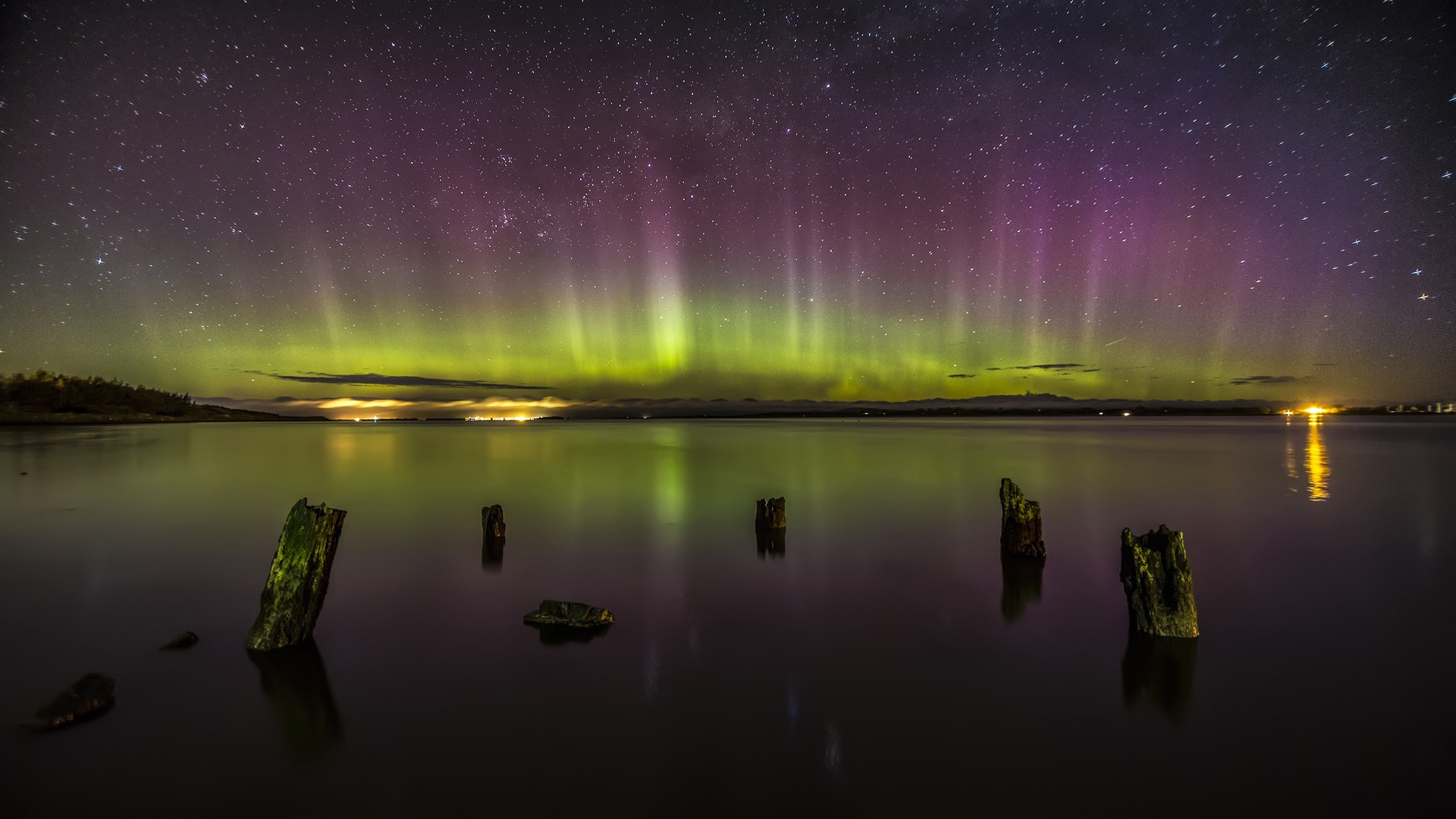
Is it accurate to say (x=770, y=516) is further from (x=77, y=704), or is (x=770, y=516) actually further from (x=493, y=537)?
(x=77, y=704)

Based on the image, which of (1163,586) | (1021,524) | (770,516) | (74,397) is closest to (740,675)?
(1163,586)

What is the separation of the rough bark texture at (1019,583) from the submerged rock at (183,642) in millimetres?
8542

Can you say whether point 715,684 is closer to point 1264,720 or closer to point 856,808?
point 856,808

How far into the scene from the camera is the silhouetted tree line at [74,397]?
242 ft

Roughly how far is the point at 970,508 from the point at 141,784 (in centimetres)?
1472

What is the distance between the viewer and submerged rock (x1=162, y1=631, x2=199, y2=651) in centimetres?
604

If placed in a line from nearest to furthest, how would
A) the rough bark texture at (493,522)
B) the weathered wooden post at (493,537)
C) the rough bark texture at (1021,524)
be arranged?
1. the rough bark texture at (1021,524)
2. the weathered wooden post at (493,537)
3. the rough bark texture at (493,522)

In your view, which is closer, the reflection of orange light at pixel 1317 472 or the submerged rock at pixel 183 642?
the submerged rock at pixel 183 642

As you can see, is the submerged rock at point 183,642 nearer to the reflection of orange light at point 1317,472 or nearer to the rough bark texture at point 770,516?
the rough bark texture at point 770,516

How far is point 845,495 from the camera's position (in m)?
17.4

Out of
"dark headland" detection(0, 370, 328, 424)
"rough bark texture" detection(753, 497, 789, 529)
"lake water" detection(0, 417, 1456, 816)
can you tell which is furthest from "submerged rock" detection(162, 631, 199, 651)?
"dark headland" detection(0, 370, 328, 424)

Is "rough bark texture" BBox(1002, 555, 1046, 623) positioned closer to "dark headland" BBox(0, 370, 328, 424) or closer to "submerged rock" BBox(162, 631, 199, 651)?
"submerged rock" BBox(162, 631, 199, 651)

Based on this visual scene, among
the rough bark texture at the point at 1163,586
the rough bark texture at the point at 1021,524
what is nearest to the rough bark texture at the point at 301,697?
the rough bark texture at the point at 1163,586

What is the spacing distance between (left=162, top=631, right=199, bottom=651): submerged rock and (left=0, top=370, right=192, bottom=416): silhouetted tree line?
330ft
